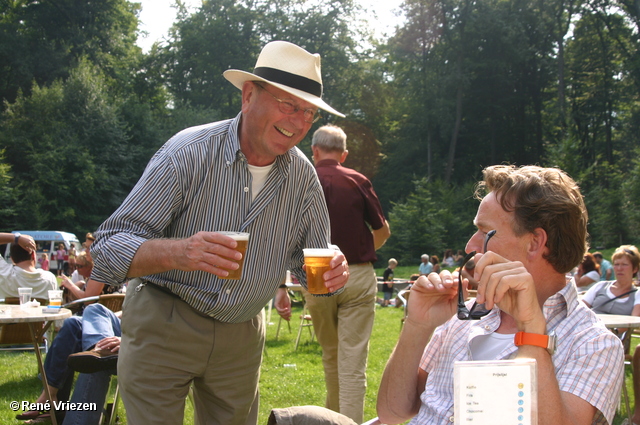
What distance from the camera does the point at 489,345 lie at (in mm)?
2170

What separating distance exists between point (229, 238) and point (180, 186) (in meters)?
0.58

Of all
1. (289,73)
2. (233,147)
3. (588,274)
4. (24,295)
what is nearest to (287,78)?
(289,73)

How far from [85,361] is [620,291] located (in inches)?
230

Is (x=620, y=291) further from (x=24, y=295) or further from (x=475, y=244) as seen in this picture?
(x=24, y=295)

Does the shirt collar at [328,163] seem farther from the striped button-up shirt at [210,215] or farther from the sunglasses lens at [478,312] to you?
the sunglasses lens at [478,312]

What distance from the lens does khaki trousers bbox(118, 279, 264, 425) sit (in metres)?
2.60

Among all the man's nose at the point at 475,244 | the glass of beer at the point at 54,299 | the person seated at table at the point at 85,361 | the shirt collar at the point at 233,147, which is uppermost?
the shirt collar at the point at 233,147

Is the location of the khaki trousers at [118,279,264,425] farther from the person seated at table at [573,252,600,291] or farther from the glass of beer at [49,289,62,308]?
the person seated at table at [573,252,600,291]

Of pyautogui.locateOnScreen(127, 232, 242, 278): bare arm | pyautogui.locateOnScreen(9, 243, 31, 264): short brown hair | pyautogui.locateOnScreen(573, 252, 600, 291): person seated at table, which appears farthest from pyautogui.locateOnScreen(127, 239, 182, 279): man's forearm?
pyautogui.locateOnScreen(573, 252, 600, 291): person seated at table

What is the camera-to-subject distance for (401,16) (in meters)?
42.7

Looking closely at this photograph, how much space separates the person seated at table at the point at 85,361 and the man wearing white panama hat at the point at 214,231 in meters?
1.41

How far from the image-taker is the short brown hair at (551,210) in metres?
2.04

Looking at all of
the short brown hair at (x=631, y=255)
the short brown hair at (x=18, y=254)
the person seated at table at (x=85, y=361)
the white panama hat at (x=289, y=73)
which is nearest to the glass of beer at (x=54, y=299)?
the person seated at table at (x=85, y=361)

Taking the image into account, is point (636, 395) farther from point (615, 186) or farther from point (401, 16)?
point (401, 16)
